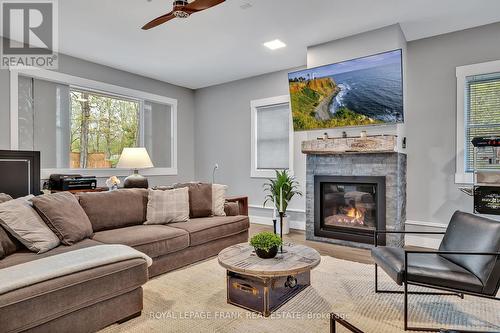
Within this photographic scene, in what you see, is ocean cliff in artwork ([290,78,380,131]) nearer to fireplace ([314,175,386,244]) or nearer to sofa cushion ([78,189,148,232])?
fireplace ([314,175,386,244])

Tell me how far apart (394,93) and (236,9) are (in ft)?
→ 7.08

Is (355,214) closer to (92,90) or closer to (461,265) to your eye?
(461,265)

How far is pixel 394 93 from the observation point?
362 centimetres

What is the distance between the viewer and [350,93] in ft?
13.0

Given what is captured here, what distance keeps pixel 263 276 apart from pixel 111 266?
107cm

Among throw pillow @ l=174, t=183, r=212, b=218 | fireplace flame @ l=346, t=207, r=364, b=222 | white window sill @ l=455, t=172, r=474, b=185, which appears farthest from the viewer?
fireplace flame @ l=346, t=207, r=364, b=222

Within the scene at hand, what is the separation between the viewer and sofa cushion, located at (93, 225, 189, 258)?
272 centimetres

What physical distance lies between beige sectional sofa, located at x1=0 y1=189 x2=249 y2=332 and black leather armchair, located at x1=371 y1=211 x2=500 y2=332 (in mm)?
1872

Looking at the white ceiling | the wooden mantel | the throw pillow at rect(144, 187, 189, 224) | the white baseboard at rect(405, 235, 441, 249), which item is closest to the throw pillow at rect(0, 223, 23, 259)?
the throw pillow at rect(144, 187, 189, 224)

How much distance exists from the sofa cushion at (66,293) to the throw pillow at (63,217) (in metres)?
0.78

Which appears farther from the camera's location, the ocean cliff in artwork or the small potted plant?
the ocean cliff in artwork

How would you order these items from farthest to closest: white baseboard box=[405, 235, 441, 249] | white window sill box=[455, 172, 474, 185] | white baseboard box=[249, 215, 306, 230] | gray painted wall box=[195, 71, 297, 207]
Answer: gray painted wall box=[195, 71, 297, 207], white baseboard box=[249, 215, 306, 230], white baseboard box=[405, 235, 441, 249], white window sill box=[455, 172, 474, 185]

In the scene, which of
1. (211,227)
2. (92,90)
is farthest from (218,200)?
(92,90)

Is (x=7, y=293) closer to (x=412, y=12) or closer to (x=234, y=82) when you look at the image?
(x=412, y=12)
